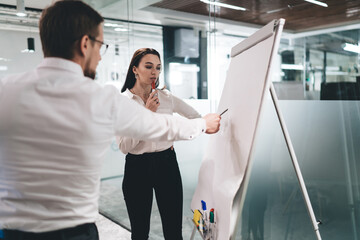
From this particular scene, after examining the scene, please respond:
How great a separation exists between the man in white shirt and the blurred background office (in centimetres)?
112

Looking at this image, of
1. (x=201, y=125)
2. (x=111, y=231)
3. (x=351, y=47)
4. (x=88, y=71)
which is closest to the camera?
(x=88, y=71)

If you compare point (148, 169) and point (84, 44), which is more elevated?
point (84, 44)

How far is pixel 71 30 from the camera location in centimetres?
95

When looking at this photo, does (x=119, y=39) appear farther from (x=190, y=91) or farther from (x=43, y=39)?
(x=43, y=39)

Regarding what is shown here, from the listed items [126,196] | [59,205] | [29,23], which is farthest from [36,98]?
[29,23]

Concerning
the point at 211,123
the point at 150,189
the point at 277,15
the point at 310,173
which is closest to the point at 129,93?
the point at 150,189

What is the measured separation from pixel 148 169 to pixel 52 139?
1014 millimetres

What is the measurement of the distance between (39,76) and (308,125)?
1548mm

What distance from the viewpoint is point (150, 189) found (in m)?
1.93

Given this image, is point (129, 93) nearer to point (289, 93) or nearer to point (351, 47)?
point (289, 93)

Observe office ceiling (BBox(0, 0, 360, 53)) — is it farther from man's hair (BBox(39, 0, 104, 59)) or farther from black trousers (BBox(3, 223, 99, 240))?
black trousers (BBox(3, 223, 99, 240))

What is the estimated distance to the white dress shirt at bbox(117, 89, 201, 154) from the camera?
182 cm

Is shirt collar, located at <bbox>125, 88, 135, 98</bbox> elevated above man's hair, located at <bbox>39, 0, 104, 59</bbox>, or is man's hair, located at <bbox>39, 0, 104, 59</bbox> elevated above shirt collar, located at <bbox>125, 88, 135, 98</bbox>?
man's hair, located at <bbox>39, 0, 104, 59</bbox>

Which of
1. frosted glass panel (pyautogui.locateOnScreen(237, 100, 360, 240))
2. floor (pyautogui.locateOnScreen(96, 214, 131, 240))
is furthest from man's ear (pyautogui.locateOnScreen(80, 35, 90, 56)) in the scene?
floor (pyautogui.locateOnScreen(96, 214, 131, 240))
